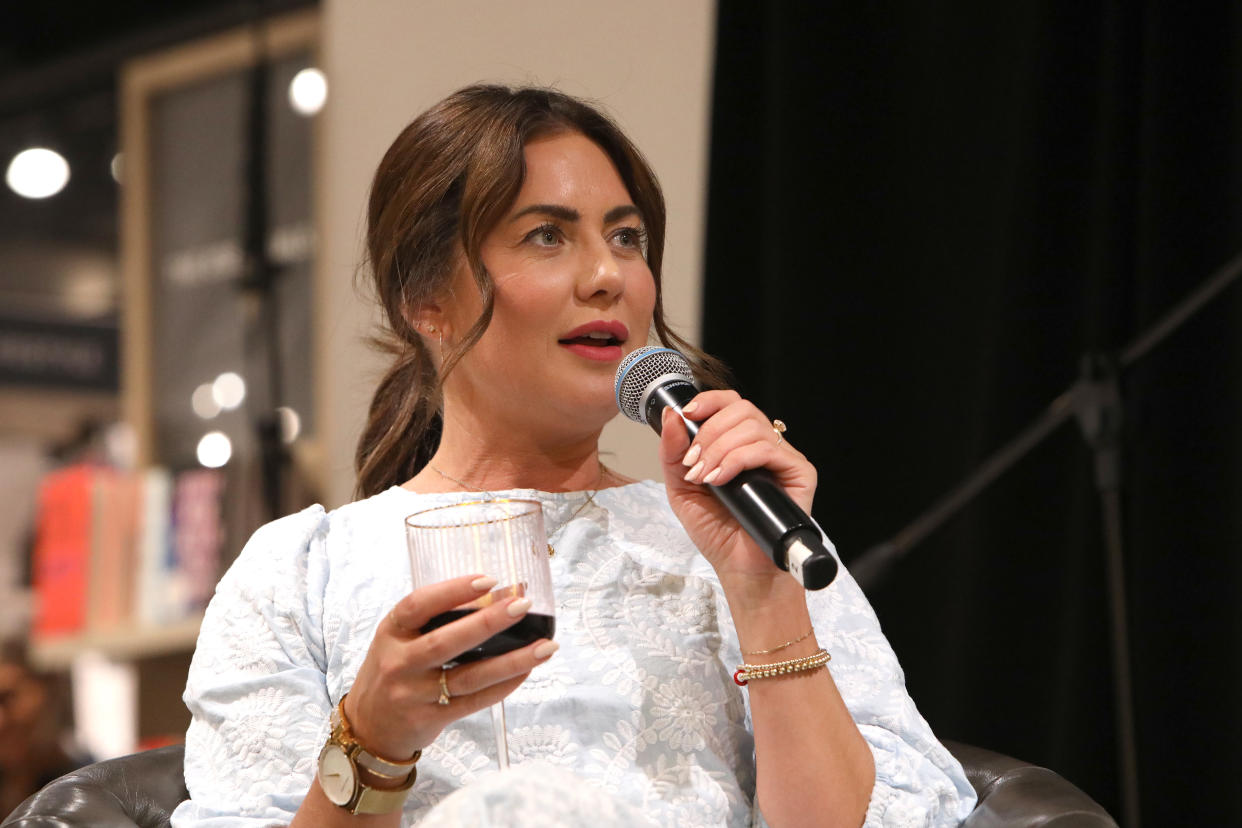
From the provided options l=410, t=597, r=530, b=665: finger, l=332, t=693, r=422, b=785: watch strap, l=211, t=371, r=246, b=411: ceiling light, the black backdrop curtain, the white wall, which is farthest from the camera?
l=211, t=371, r=246, b=411: ceiling light

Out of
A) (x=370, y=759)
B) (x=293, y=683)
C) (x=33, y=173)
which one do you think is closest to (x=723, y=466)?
(x=370, y=759)

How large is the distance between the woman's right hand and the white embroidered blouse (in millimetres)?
221

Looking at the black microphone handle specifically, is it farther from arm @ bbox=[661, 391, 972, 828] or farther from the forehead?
the forehead

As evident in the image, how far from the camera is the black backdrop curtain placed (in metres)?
2.16

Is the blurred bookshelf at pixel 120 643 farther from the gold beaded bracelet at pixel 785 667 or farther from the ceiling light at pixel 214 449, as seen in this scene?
the gold beaded bracelet at pixel 785 667

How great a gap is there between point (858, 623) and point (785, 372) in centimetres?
112

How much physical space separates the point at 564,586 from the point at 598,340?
269 mm

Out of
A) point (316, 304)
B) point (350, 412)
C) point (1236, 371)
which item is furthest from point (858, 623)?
point (316, 304)

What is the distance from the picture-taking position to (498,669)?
106cm

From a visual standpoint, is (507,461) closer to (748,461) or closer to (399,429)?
(399,429)

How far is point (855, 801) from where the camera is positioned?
53.0 inches

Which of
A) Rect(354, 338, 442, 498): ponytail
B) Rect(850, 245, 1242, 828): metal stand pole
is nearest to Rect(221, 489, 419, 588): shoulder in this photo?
Rect(354, 338, 442, 498): ponytail

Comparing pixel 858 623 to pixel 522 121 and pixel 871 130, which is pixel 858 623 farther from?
pixel 871 130

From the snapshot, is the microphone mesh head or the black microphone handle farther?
the microphone mesh head
